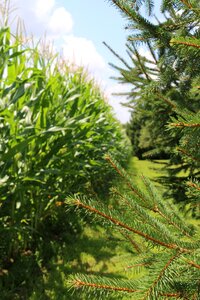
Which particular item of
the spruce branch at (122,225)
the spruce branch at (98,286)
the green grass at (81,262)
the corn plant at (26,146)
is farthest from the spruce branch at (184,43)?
the corn plant at (26,146)

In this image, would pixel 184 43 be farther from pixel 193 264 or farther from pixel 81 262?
pixel 81 262

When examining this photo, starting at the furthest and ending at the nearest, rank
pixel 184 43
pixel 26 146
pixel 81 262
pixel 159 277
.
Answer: pixel 81 262, pixel 26 146, pixel 184 43, pixel 159 277

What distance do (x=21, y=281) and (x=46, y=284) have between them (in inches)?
8.8

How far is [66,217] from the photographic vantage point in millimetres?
4434

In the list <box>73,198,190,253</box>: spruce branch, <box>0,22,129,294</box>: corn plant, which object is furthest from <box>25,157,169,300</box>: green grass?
<box>73,198,190,253</box>: spruce branch

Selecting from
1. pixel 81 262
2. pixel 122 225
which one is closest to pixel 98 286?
pixel 122 225

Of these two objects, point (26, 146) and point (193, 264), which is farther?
point (26, 146)

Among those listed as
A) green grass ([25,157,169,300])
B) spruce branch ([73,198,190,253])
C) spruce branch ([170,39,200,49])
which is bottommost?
green grass ([25,157,169,300])

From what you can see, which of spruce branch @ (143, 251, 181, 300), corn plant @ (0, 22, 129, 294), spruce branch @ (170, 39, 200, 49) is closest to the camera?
spruce branch @ (143, 251, 181, 300)

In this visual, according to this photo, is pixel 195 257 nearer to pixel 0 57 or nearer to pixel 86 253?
pixel 0 57

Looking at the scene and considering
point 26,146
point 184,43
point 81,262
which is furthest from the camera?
point 81,262

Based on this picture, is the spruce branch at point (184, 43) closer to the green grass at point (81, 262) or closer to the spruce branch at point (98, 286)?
the spruce branch at point (98, 286)

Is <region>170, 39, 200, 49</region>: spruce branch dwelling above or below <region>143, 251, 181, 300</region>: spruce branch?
above

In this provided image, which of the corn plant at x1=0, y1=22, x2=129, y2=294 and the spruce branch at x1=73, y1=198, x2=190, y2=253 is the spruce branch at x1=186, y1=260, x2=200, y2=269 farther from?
the corn plant at x1=0, y1=22, x2=129, y2=294
